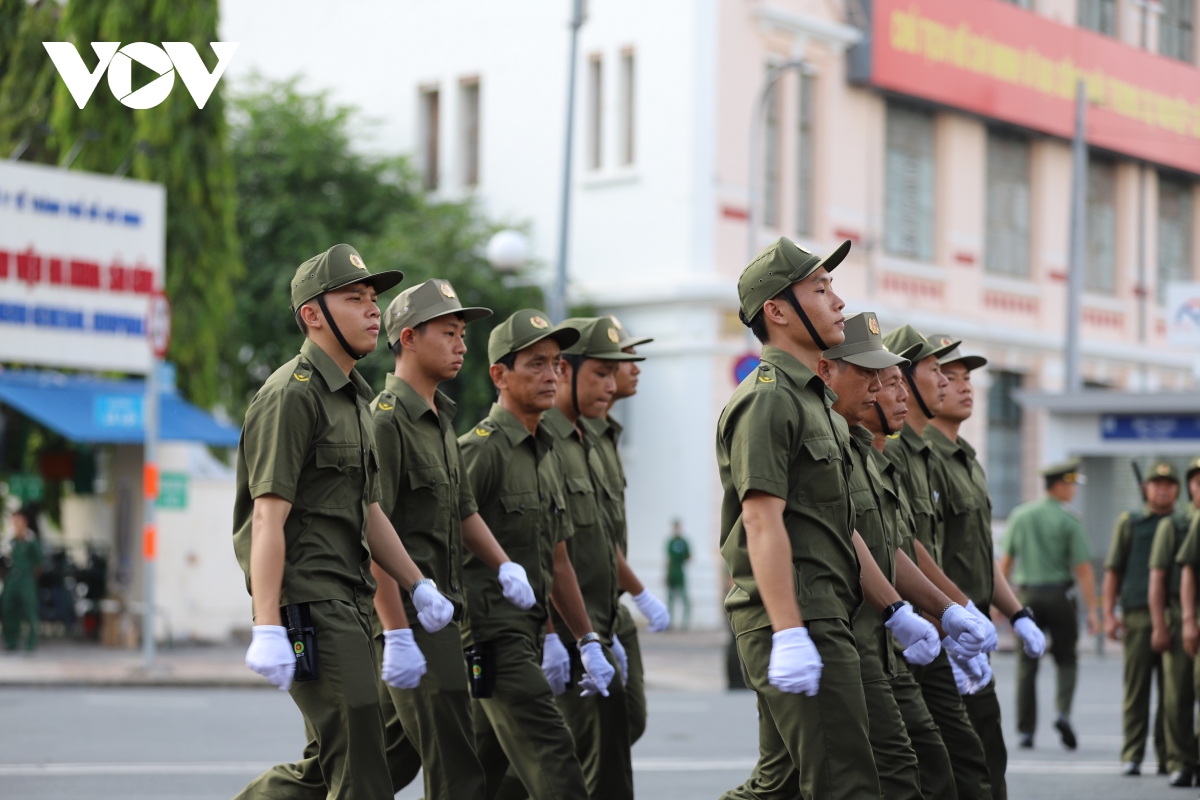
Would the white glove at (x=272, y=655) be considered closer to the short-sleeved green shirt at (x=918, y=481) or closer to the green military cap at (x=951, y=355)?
the short-sleeved green shirt at (x=918, y=481)

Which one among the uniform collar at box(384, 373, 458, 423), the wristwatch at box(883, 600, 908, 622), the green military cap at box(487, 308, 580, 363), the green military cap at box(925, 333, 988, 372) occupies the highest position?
the green military cap at box(925, 333, 988, 372)

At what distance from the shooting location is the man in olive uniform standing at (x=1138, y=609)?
12.3 metres

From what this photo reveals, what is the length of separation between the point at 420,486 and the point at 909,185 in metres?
28.4

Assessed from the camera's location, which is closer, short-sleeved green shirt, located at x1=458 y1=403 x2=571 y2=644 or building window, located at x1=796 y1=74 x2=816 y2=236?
short-sleeved green shirt, located at x1=458 y1=403 x2=571 y2=644

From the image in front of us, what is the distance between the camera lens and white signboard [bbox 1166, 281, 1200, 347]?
91.8 feet

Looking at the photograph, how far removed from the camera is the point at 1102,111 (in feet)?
127

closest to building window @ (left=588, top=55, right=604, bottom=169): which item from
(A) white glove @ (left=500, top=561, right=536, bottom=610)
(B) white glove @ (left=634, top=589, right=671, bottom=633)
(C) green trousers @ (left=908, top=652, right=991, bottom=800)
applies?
(B) white glove @ (left=634, top=589, right=671, bottom=633)

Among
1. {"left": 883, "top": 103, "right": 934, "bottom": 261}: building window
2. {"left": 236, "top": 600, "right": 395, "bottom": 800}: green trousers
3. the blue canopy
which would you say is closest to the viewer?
→ {"left": 236, "top": 600, "right": 395, "bottom": 800}: green trousers

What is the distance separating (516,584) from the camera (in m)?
7.45

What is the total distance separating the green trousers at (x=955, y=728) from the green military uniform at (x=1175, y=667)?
3938mm

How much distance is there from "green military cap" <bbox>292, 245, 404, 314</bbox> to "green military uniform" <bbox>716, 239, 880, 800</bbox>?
1351 millimetres

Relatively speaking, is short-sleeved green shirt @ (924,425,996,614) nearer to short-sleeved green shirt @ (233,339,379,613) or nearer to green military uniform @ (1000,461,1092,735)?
short-sleeved green shirt @ (233,339,379,613)

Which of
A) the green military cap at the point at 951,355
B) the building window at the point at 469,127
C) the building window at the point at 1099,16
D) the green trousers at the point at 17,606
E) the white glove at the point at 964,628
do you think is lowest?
the green trousers at the point at 17,606

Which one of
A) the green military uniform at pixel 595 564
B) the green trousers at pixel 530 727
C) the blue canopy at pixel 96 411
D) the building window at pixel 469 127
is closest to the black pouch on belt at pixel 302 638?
the green trousers at pixel 530 727
